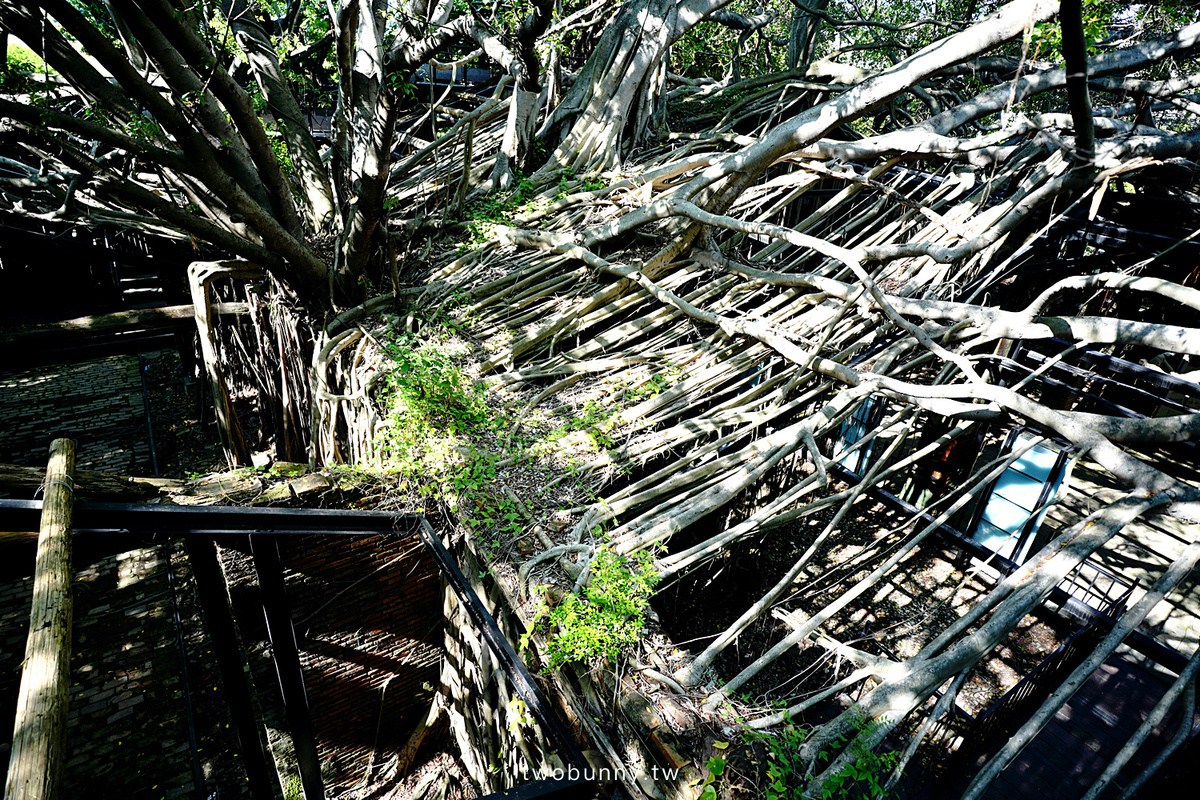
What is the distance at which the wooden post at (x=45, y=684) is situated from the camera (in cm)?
129

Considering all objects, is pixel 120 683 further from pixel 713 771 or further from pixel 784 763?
pixel 784 763

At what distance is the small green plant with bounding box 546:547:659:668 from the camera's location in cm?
294

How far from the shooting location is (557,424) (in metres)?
4.73

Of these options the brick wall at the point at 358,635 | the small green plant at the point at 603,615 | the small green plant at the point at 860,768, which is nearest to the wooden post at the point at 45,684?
the small green plant at the point at 603,615

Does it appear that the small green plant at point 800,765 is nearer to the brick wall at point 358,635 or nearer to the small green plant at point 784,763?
the small green plant at point 784,763

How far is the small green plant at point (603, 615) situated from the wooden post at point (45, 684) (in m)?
1.88

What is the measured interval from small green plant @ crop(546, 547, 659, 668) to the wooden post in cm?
188

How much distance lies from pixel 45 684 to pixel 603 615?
6.84ft

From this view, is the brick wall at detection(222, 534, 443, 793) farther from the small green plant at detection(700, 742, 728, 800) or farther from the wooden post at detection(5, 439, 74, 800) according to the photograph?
the small green plant at detection(700, 742, 728, 800)


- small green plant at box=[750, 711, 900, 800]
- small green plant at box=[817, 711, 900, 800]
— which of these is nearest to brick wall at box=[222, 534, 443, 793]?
small green plant at box=[750, 711, 900, 800]

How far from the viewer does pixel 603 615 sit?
3.03m

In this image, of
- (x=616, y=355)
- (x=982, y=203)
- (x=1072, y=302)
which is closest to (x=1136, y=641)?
(x=1072, y=302)

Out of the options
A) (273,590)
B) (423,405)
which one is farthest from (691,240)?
(273,590)

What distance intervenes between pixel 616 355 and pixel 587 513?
195 cm
